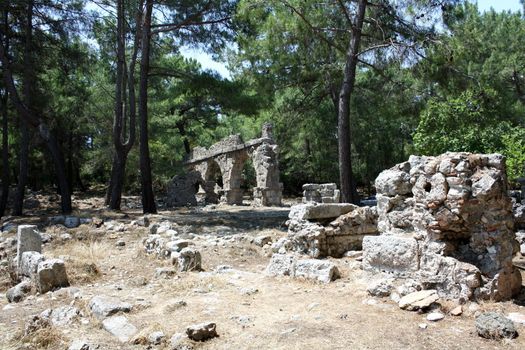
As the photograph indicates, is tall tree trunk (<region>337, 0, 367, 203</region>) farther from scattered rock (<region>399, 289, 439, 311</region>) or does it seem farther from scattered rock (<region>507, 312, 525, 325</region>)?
scattered rock (<region>507, 312, 525, 325</region>)

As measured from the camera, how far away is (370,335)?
13.3ft

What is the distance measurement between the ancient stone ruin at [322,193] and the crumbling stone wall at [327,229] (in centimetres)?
1033

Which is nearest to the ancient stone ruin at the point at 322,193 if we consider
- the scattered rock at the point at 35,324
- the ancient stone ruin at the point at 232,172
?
the ancient stone ruin at the point at 232,172

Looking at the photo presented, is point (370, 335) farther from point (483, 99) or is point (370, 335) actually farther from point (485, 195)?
point (483, 99)

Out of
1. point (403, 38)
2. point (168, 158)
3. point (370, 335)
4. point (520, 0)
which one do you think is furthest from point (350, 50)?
point (168, 158)

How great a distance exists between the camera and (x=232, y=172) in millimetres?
23750

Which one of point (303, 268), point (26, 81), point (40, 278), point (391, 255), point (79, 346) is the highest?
point (26, 81)

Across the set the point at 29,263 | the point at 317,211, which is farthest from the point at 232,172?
the point at 29,263

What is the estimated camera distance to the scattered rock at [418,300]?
15.0 feet

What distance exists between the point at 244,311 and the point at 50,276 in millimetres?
2998

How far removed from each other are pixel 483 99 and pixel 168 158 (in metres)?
17.1

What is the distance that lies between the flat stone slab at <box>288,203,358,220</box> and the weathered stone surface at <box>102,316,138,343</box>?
341 centimetres

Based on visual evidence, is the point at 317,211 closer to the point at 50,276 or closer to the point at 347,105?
the point at 50,276

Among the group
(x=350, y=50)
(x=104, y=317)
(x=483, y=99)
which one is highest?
(x=350, y=50)
